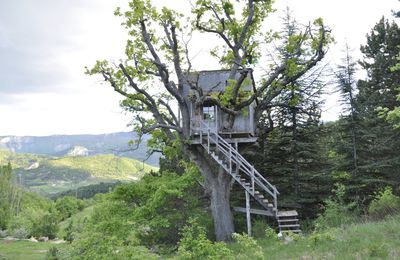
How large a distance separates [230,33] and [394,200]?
470 inches

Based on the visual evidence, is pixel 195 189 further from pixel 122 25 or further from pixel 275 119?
pixel 122 25

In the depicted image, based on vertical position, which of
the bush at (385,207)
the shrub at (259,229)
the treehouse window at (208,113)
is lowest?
the shrub at (259,229)

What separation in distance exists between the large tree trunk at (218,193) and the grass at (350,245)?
17.4 ft

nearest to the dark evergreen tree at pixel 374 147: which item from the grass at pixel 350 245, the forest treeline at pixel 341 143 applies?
the forest treeline at pixel 341 143

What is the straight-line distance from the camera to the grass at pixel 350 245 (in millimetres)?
8953

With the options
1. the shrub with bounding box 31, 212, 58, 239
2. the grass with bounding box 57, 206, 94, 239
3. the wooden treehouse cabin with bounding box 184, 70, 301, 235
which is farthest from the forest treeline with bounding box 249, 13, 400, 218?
the shrub with bounding box 31, 212, 58, 239

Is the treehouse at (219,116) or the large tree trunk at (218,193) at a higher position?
the treehouse at (219,116)

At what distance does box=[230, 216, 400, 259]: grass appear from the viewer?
895 cm

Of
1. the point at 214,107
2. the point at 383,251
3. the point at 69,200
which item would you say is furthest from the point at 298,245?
the point at 69,200

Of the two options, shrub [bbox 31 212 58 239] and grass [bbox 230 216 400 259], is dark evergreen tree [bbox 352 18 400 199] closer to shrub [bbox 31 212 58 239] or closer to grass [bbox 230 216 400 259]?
grass [bbox 230 216 400 259]

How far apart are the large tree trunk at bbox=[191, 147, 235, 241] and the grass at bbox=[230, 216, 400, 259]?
5.30 m

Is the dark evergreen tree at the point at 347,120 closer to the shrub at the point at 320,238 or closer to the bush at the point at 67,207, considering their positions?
the shrub at the point at 320,238

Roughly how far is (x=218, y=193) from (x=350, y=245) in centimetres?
911

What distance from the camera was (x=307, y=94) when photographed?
22969 mm
